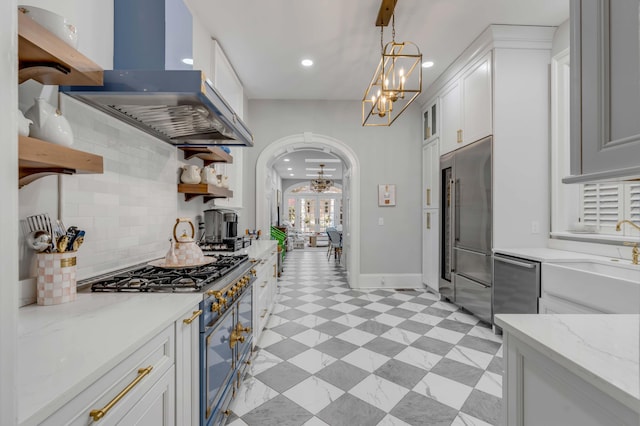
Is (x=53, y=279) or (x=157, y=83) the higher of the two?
(x=157, y=83)

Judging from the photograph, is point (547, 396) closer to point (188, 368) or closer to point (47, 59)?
point (188, 368)

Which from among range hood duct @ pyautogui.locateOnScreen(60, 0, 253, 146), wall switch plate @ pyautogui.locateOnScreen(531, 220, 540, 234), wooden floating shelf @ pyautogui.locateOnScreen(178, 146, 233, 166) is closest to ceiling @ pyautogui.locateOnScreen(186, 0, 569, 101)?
range hood duct @ pyautogui.locateOnScreen(60, 0, 253, 146)

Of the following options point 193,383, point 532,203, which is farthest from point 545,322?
point 532,203

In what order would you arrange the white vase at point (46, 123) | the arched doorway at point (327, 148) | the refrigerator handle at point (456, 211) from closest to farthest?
the white vase at point (46, 123)
the refrigerator handle at point (456, 211)
the arched doorway at point (327, 148)

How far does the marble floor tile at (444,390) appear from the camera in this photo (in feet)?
6.12

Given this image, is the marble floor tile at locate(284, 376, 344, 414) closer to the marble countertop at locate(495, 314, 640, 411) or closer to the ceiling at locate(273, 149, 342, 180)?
the marble countertop at locate(495, 314, 640, 411)

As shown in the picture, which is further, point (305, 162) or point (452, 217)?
point (305, 162)

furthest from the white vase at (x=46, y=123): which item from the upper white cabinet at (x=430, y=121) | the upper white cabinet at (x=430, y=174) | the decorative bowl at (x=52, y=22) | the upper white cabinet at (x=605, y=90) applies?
the upper white cabinet at (x=430, y=121)

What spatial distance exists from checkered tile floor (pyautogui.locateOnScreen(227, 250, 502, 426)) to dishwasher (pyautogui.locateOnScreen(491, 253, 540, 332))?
1.17 ft

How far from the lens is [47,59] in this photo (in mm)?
1012

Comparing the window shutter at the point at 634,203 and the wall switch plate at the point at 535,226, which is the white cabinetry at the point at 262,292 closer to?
the wall switch plate at the point at 535,226

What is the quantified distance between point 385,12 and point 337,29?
1.75 feet

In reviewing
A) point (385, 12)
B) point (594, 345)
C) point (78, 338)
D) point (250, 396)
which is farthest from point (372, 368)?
point (385, 12)

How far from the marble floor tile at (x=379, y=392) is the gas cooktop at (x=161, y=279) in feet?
3.85
